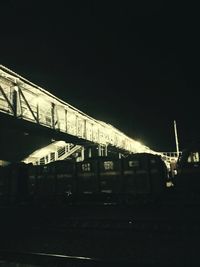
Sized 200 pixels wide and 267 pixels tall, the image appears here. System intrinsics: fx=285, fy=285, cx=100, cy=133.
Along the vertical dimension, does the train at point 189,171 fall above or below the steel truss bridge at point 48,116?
below

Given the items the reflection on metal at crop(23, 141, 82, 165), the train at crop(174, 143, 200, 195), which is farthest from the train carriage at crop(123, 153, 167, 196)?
the reflection on metal at crop(23, 141, 82, 165)

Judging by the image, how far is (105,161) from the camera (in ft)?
58.3

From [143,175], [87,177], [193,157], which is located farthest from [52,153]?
[193,157]

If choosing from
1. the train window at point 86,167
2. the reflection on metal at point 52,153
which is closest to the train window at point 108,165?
the train window at point 86,167

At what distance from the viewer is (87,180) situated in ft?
59.5

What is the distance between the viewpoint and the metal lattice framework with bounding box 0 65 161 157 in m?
21.7

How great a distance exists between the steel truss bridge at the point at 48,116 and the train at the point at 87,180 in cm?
528

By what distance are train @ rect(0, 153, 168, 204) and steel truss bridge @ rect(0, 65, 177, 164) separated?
528cm

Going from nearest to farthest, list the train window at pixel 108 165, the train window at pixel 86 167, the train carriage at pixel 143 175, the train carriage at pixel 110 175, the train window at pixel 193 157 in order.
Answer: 1. the train window at pixel 193 157
2. the train carriage at pixel 143 175
3. the train carriage at pixel 110 175
4. the train window at pixel 108 165
5. the train window at pixel 86 167

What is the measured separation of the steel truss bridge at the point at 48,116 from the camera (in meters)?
22.0

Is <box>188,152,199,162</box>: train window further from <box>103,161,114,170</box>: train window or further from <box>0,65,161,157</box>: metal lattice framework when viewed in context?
<box>0,65,161,157</box>: metal lattice framework

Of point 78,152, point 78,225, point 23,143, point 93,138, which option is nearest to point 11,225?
point 78,225

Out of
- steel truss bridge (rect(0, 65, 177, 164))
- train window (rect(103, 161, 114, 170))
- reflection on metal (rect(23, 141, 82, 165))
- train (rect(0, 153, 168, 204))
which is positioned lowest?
train (rect(0, 153, 168, 204))

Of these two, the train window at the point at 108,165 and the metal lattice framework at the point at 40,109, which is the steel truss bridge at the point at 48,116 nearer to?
the metal lattice framework at the point at 40,109
